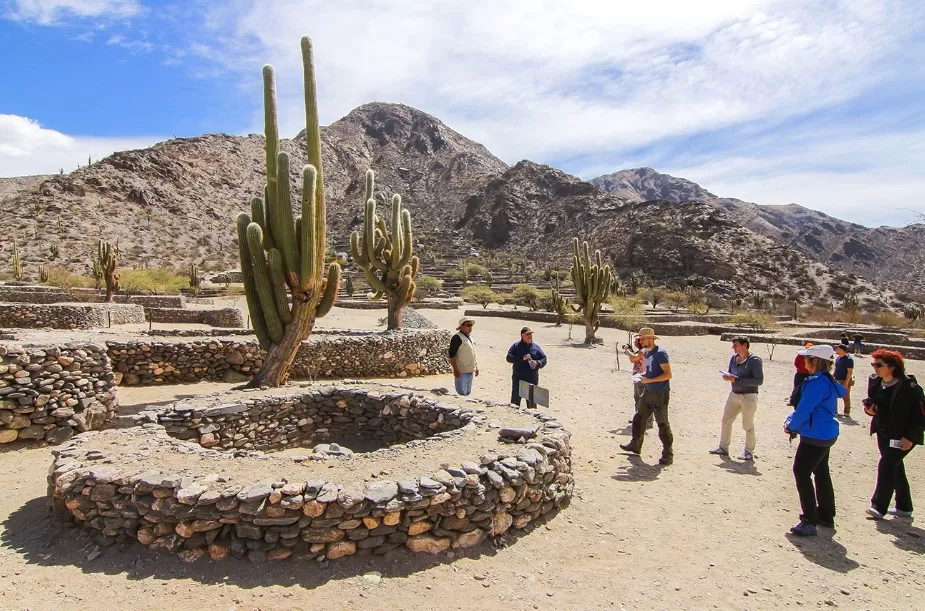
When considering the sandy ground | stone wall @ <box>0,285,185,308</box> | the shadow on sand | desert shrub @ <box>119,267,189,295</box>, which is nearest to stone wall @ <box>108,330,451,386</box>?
A: the sandy ground

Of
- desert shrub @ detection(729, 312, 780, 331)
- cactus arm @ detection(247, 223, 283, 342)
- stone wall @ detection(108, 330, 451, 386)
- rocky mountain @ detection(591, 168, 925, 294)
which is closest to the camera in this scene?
cactus arm @ detection(247, 223, 283, 342)

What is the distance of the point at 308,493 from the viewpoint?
431 centimetres

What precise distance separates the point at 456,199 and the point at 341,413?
112 metres

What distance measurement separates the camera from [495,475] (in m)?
4.87

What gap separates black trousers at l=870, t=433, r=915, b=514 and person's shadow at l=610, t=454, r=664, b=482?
2185 mm

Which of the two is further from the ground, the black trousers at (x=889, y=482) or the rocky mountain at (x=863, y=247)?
the rocky mountain at (x=863, y=247)

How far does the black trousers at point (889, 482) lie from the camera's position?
5371 millimetres

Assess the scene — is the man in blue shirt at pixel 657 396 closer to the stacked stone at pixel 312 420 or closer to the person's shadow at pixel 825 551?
the person's shadow at pixel 825 551

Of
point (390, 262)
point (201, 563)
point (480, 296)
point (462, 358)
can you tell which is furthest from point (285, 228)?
point (480, 296)

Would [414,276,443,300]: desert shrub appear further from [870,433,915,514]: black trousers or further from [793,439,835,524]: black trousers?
[793,439,835,524]: black trousers

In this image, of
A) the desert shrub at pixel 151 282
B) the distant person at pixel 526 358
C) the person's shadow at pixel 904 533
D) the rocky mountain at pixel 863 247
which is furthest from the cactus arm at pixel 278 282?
the rocky mountain at pixel 863 247

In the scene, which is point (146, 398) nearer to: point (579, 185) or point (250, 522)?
point (250, 522)

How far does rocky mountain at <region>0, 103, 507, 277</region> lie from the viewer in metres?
57.5

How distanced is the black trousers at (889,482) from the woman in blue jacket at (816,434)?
2.36ft
